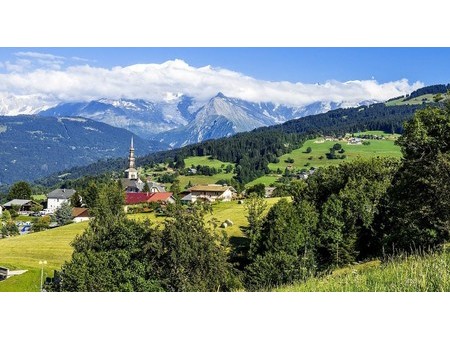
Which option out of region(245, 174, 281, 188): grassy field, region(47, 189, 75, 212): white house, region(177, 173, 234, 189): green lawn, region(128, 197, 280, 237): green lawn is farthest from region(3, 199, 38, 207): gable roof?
region(245, 174, 281, 188): grassy field

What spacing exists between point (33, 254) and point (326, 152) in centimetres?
12510

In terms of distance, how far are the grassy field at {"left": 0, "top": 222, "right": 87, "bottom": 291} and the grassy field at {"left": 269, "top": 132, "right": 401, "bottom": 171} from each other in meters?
94.6

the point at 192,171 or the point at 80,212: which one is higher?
the point at 192,171

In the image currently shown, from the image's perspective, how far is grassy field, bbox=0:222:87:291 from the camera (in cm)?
2906

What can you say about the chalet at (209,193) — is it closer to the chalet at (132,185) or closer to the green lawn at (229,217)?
the chalet at (132,185)

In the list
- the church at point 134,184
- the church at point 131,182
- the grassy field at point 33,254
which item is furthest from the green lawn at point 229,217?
the church at point 131,182

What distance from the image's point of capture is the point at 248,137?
652 feet

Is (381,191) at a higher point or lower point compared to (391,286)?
A: lower

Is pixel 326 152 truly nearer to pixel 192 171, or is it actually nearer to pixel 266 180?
pixel 266 180

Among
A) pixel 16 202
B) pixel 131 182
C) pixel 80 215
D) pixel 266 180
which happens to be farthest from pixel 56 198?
pixel 266 180

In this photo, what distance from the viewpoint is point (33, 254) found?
43.6m

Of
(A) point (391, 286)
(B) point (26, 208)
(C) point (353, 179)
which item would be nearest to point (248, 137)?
(B) point (26, 208)

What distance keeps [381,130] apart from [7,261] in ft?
584
